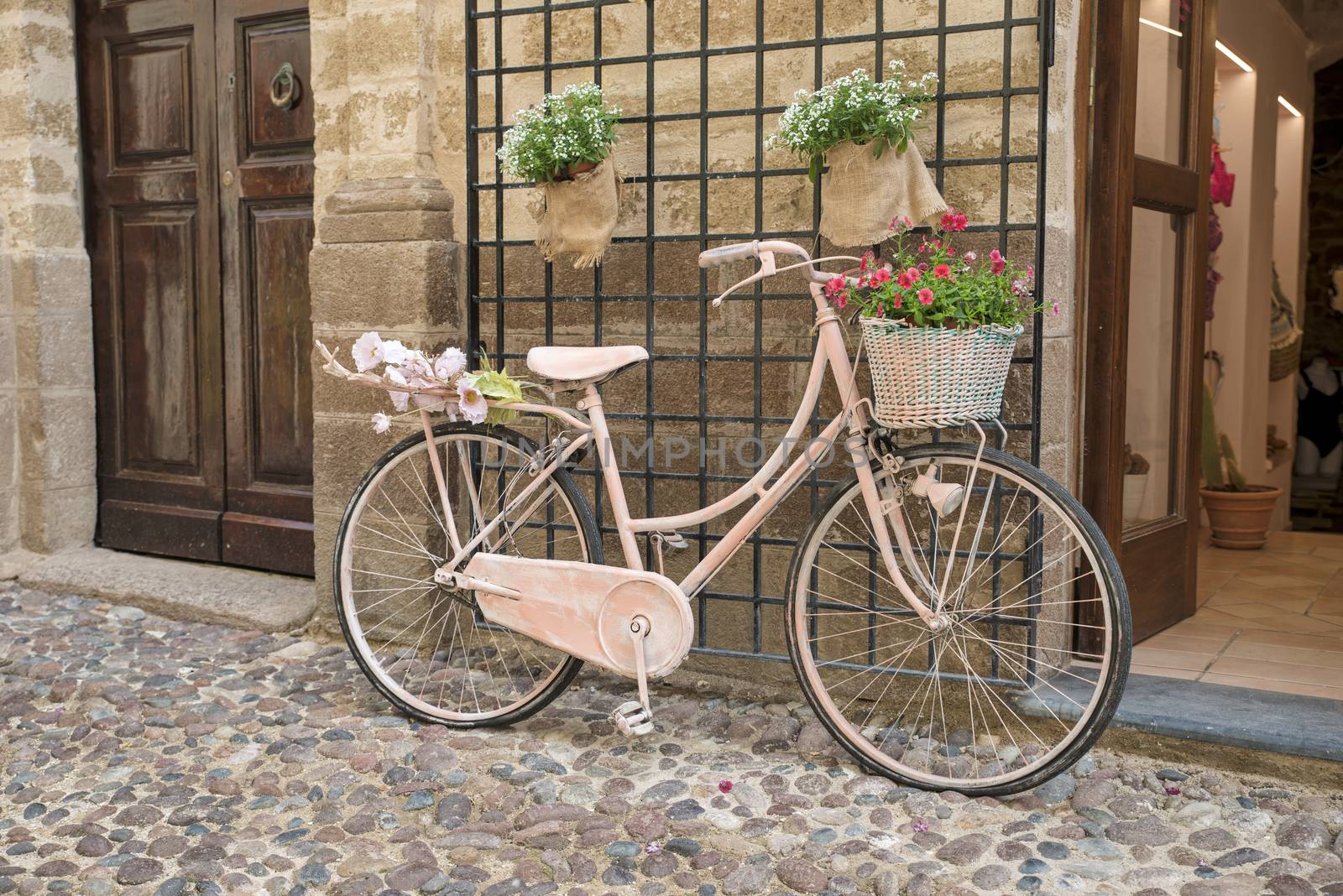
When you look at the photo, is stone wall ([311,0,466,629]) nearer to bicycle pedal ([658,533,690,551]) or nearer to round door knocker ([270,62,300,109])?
round door knocker ([270,62,300,109])

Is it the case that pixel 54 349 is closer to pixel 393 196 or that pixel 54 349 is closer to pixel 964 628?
pixel 393 196

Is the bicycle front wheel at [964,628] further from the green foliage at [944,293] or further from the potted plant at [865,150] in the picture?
the potted plant at [865,150]

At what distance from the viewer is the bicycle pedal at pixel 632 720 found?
3.09m

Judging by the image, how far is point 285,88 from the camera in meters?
4.59

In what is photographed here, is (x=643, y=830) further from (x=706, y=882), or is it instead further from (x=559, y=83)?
(x=559, y=83)

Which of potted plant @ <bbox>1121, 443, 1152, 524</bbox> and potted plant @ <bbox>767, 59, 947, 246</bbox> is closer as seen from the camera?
potted plant @ <bbox>767, 59, 947, 246</bbox>

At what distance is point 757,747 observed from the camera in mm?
3275

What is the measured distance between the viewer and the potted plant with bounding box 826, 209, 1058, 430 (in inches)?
108

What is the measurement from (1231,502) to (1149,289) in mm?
2435

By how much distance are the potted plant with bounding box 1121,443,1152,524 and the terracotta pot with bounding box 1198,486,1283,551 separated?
2222 millimetres

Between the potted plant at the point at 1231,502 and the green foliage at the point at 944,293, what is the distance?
11.6ft

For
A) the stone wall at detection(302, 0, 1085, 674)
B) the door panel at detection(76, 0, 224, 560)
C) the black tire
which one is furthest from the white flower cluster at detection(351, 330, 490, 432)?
the door panel at detection(76, 0, 224, 560)

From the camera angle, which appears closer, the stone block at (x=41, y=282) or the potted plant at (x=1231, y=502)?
the stone block at (x=41, y=282)

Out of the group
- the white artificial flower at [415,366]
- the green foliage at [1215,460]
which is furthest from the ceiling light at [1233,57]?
Answer: the white artificial flower at [415,366]
